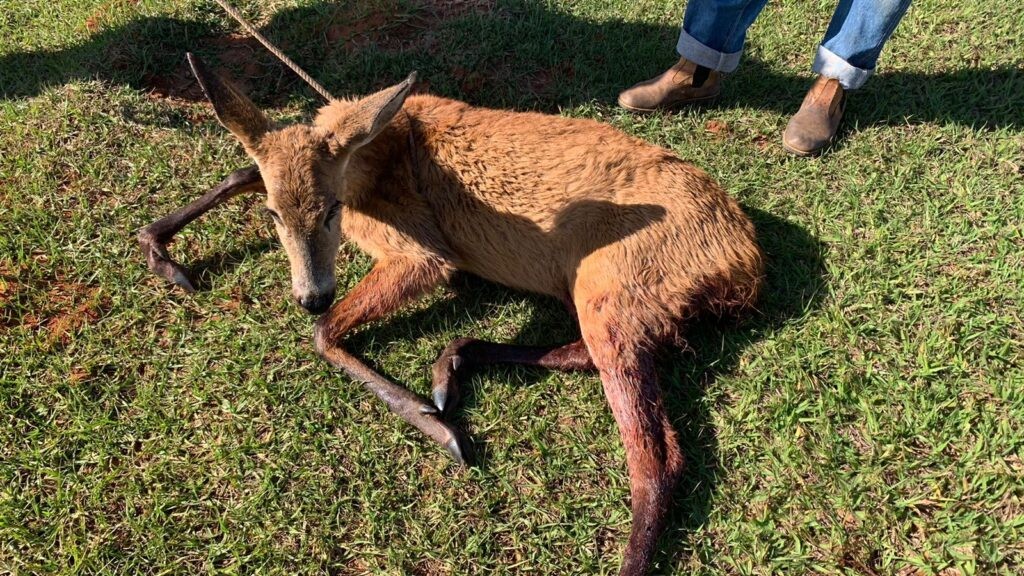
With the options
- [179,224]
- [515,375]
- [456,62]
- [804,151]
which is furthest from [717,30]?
[179,224]

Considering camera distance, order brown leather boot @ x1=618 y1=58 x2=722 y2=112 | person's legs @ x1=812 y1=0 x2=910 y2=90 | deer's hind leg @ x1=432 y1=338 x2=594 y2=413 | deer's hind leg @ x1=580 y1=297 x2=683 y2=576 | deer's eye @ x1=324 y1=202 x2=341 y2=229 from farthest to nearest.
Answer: brown leather boot @ x1=618 y1=58 x2=722 y2=112
person's legs @ x1=812 y1=0 x2=910 y2=90
deer's hind leg @ x1=432 y1=338 x2=594 y2=413
deer's eye @ x1=324 y1=202 x2=341 y2=229
deer's hind leg @ x1=580 y1=297 x2=683 y2=576

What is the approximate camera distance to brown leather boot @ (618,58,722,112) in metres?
4.52

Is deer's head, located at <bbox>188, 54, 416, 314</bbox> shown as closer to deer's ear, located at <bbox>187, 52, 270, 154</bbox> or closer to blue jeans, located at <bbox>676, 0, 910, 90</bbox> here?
deer's ear, located at <bbox>187, 52, 270, 154</bbox>

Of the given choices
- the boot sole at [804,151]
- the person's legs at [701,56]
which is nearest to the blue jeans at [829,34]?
the person's legs at [701,56]

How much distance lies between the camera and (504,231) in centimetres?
338

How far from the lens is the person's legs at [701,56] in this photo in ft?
13.8

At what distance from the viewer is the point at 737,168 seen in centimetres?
421

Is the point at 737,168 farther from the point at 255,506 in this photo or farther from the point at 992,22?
the point at 255,506

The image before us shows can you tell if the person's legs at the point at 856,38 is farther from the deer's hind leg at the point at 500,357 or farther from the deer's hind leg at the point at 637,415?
the deer's hind leg at the point at 500,357

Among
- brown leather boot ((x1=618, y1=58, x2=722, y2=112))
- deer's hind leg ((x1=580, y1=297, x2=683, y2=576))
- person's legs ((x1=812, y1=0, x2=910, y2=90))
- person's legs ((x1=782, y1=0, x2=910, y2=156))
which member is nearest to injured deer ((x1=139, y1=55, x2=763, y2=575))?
deer's hind leg ((x1=580, y1=297, x2=683, y2=576))

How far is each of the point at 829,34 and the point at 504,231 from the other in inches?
104

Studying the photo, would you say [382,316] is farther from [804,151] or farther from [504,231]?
[804,151]

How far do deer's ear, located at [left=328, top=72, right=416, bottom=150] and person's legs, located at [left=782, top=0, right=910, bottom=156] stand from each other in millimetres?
2751

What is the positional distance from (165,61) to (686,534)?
16.3ft
